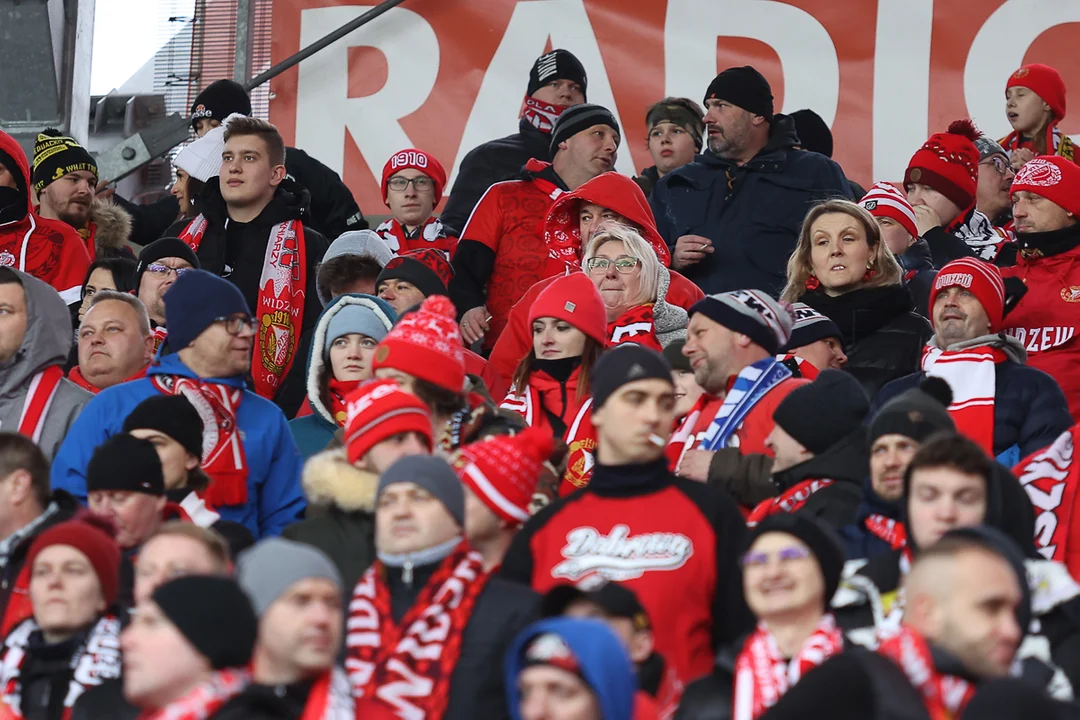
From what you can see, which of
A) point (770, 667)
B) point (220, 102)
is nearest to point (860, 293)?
point (770, 667)

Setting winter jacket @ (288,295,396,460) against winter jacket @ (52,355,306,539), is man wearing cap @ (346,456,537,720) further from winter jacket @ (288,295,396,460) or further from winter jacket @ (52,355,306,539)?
winter jacket @ (288,295,396,460)

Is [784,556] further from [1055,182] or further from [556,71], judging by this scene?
[556,71]

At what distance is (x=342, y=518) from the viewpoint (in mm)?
5531

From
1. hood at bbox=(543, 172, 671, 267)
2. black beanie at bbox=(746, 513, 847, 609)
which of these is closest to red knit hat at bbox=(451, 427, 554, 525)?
black beanie at bbox=(746, 513, 847, 609)

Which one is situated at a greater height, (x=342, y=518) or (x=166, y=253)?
(x=166, y=253)

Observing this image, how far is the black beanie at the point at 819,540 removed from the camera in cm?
458

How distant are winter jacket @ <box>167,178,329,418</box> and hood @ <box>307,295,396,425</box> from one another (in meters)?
1.11

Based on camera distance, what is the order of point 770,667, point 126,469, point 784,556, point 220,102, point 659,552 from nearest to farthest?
point 770,667 < point 784,556 < point 659,552 < point 126,469 < point 220,102

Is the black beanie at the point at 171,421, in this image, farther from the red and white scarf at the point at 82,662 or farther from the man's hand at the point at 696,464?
the man's hand at the point at 696,464

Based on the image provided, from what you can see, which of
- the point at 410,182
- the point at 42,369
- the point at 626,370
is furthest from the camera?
the point at 410,182

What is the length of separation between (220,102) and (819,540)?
598 centimetres

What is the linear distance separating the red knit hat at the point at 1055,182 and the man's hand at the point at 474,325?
2328mm

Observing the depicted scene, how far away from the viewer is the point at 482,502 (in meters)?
5.32

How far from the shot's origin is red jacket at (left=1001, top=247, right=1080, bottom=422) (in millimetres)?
7508
